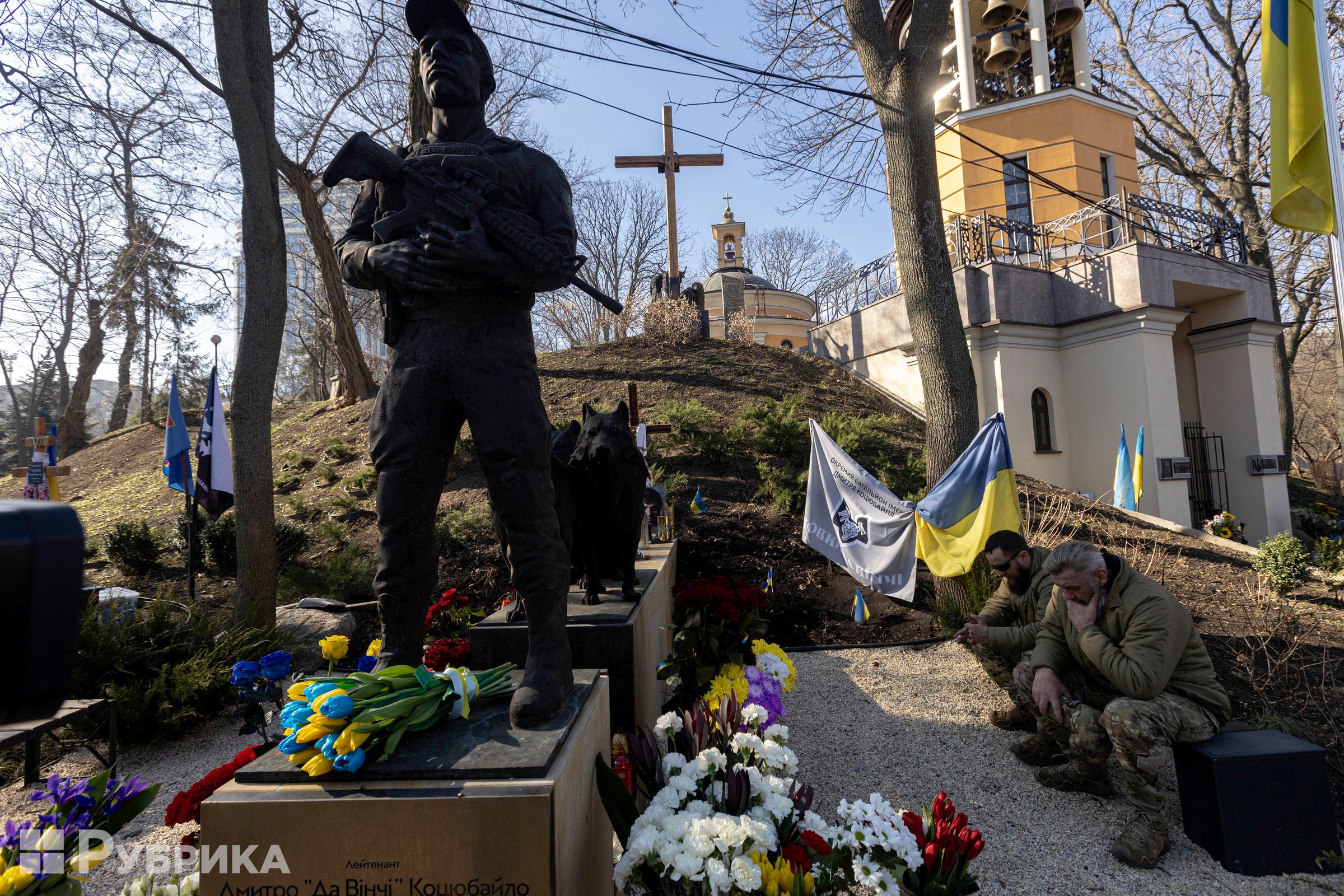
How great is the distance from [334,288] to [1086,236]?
17601 millimetres

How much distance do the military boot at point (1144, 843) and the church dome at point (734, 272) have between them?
3473 centimetres

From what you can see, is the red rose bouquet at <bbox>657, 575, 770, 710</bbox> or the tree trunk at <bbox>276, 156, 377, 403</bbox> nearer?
the red rose bouquet at <bbox>657, 575, 770, 710</bbox>

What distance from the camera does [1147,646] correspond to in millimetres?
3367

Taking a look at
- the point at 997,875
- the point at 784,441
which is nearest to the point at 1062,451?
the point at 784,441

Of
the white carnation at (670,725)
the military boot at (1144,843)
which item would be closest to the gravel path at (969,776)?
the military boot at (1144,843)

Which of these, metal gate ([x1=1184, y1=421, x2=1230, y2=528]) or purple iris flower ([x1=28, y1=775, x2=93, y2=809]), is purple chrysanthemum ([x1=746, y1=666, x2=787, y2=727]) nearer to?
purple iris flower ([x1=28, y1=775, x2=93, y2=809])

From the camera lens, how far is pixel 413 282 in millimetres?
2465

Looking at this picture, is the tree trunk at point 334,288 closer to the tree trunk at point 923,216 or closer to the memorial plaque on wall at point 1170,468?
the tree trunk at point 923,216

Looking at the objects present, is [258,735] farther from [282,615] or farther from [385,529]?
[385,529]

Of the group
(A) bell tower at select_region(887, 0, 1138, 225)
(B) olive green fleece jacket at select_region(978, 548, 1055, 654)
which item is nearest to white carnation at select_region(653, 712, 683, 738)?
(B) olive green fleece jacket at select_region(978, 548, 1055, 654)

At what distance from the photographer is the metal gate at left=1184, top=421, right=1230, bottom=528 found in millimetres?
15734

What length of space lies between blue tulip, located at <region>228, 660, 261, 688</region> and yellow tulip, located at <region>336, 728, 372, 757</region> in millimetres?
1494

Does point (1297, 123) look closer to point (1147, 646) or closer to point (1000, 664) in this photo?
point (1147, 646)

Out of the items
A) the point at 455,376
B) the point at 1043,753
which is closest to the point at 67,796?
the point at 455,376
